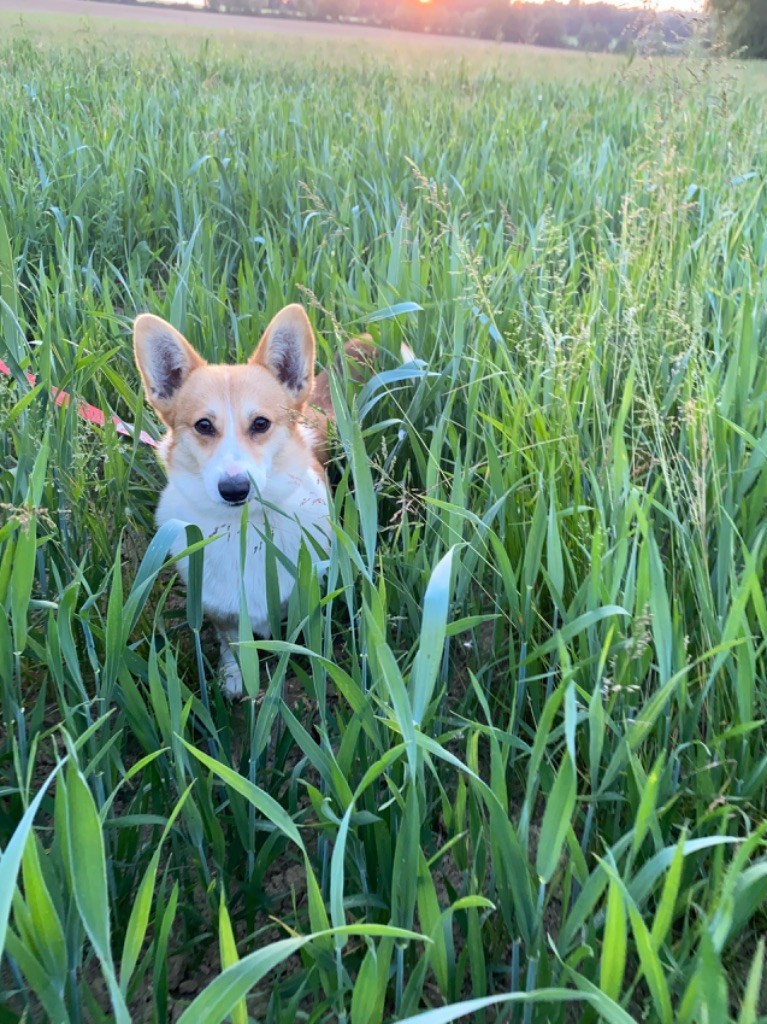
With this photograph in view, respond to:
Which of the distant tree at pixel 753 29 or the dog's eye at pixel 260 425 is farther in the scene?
the distant tree at pixel 753 29

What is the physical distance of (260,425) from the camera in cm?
181

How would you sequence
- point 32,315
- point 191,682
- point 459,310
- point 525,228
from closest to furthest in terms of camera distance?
point 191,682 → point 459,310 → point 32,315 → point 525,228

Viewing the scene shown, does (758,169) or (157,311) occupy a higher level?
(758,169)

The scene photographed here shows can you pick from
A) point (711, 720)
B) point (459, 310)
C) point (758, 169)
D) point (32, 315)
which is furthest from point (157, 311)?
point (758, 169)

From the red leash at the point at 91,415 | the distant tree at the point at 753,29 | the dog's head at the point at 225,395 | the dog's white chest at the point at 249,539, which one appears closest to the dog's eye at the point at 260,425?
the dog's head at the point at 225,395

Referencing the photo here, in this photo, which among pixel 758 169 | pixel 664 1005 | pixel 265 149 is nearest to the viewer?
pixel 664 1005

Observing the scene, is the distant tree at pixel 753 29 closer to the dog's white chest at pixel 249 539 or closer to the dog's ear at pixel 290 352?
the dog's ear at pixel 290 352

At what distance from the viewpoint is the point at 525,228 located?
113 inches

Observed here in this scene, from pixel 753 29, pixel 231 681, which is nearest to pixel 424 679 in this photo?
pixel 231 681

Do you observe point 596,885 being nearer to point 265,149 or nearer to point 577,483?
point 577,483

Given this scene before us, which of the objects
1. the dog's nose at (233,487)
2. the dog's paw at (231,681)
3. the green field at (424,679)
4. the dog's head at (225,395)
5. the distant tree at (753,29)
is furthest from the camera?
the distant tree at (753,29)

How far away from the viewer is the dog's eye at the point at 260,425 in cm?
180

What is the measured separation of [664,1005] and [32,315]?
8.37ft

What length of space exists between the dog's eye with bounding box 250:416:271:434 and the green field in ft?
0.84
